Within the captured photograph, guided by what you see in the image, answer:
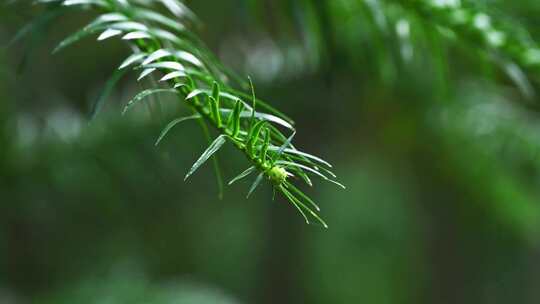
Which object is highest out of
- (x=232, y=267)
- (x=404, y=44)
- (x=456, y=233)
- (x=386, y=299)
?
(x=404, y=44)

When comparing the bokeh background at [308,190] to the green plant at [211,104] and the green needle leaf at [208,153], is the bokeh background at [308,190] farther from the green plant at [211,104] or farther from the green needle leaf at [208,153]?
the green needle leaf at [208,153]

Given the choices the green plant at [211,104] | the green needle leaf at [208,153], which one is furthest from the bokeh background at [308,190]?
the green needle leaf at [208,153]

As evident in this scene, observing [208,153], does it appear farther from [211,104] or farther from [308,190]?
[308,190]

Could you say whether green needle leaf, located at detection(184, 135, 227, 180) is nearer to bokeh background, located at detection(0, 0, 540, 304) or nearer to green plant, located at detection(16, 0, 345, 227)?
green plant, located at detection(16, 0, 345, 227)

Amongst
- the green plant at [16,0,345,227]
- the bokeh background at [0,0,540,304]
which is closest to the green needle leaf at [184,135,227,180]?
the green plant at [16,0,345,227]

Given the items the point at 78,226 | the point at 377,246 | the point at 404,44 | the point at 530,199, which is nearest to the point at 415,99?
the point at 530,199

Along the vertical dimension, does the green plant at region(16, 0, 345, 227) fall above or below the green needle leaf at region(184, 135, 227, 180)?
above

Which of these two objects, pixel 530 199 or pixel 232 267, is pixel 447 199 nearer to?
pixel 530 199

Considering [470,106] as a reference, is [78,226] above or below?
below
